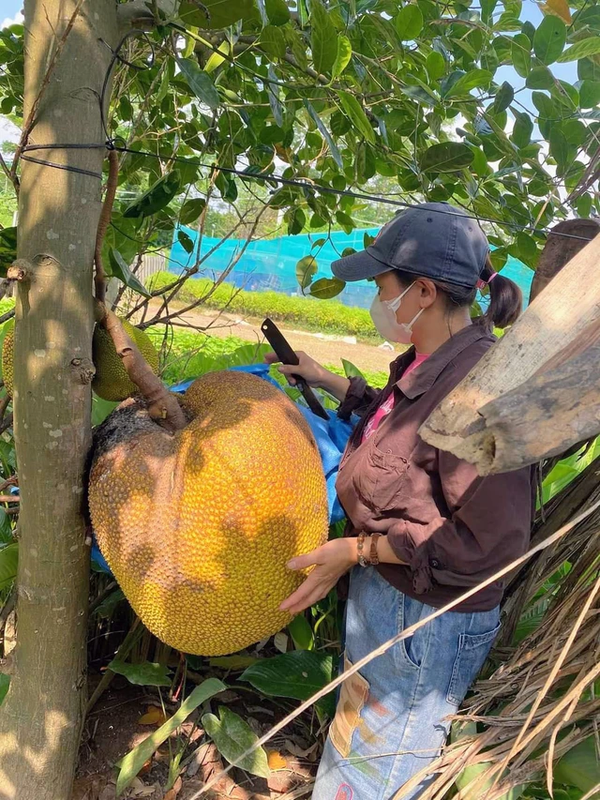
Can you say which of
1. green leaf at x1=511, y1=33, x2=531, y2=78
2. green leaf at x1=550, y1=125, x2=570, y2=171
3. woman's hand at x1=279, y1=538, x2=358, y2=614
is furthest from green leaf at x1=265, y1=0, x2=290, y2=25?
woman's hand at x1=279, y1=538, x2=358, y2=614

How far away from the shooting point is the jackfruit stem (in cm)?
98

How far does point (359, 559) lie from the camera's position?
1.00m

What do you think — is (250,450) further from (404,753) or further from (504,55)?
(504,55)

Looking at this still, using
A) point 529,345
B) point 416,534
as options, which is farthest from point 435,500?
point 529,345

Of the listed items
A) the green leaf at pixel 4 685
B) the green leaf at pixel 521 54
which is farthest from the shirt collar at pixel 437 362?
the green leaf at pixel 4 685

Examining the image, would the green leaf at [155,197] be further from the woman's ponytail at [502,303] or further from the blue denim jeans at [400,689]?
the blue denim jeans at [400,689]

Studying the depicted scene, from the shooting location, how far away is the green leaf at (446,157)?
103 centimetres

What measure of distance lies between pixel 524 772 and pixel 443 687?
0.16 m

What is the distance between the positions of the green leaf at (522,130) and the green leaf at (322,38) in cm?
40

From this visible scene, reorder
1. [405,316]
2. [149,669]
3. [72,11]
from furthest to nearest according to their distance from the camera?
[149,669] → [405,316] → [72,11]

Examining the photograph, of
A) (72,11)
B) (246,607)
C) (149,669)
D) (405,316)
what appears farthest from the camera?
(149,669)

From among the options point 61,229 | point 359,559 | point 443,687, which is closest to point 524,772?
point 443,687

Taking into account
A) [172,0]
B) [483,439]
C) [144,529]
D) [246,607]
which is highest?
[172,0]

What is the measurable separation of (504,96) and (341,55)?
1.10 feet
